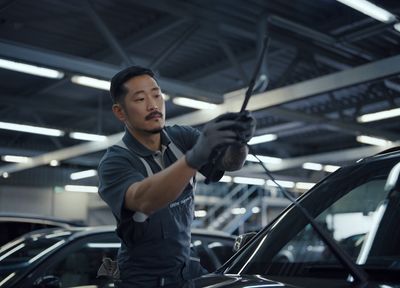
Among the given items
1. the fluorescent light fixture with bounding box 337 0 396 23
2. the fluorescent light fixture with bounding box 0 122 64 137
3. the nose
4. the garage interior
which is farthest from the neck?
the fluorescent light fixture with bounding box 0 122 64 137

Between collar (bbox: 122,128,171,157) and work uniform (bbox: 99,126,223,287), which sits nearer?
work uniform (bbox: 99,126,223,287)

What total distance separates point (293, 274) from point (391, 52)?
26.7ft

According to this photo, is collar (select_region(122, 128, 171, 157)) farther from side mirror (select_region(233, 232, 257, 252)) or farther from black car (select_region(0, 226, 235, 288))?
black car (select_region(0, 226, 235, 288))

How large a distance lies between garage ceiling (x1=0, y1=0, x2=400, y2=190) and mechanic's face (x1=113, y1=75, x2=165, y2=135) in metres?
3.98

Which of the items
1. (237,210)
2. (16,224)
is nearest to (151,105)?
(16,224)

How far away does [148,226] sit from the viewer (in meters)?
1.92

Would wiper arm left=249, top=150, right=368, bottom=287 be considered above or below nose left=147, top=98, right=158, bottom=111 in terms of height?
below

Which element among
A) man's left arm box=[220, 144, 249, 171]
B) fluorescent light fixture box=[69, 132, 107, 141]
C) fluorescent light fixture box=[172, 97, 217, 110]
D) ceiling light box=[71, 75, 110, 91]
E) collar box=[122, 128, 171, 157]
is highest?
fluorescent light fixture box=[69, 132, 107, 141]

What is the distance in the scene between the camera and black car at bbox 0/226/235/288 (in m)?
3.84

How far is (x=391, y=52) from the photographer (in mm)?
9086

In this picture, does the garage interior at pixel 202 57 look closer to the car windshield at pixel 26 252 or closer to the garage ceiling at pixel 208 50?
the garage ceiling at pixel 208 50

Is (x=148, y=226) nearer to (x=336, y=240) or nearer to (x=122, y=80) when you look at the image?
(x=122, y=80)

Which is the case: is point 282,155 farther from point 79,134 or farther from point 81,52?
point 81,52

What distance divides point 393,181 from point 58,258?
2849 millimetres
